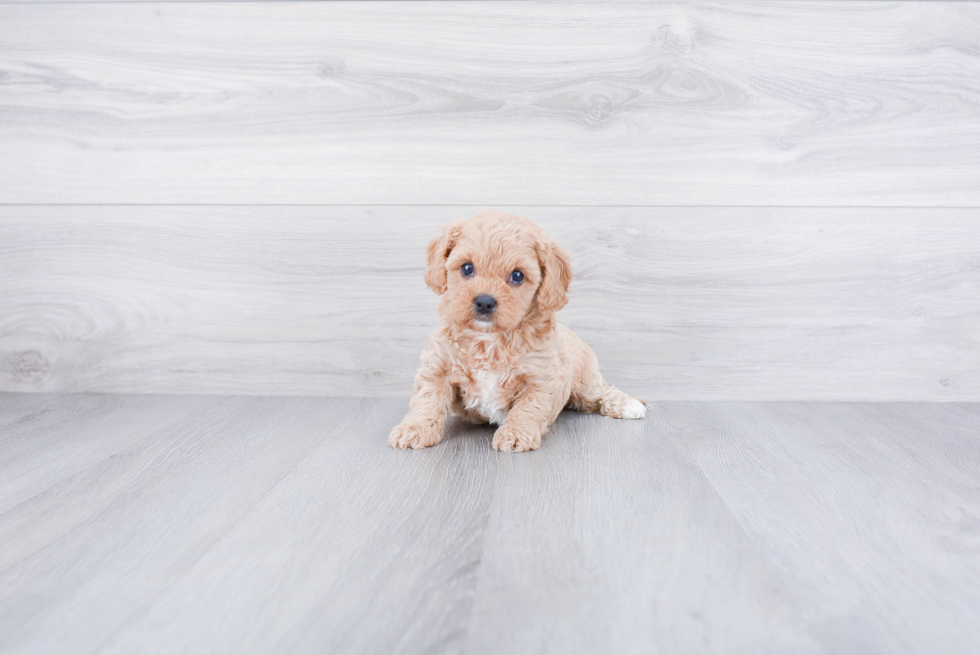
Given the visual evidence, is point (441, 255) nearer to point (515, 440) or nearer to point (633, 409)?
point (515, 440)

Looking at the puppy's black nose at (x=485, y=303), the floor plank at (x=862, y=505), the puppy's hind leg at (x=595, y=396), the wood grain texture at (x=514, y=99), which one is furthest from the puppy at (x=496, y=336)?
the wood grain texture at (x=514, y=99)

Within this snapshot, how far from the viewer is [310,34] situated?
1.73 meters

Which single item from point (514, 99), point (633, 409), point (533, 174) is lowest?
point (633, 409)

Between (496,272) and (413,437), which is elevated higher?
(496,272)

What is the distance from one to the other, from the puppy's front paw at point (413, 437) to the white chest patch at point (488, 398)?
123 millimetres

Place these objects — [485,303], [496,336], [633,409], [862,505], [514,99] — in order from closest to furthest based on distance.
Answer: [862,505]
[485,303]
[496,336]
[633,409]
[514,99]

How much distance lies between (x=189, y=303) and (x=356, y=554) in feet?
4.11

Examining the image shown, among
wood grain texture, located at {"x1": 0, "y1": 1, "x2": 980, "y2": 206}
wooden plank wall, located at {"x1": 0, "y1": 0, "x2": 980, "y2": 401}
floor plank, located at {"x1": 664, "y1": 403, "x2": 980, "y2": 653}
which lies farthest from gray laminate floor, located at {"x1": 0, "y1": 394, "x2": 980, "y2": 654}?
wood grain texture, located at {"x1": 0, "y1": 1, "x2": 980, "y2": 206}

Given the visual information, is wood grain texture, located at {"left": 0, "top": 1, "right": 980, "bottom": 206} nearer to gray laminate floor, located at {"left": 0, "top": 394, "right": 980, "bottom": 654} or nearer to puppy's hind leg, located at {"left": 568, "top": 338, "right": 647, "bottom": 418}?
puppy's hind leg, located at {"left": 568, "top": 338, "right": 647, "bottom": 418}

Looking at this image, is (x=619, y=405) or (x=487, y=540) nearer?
(x=487, y=540)

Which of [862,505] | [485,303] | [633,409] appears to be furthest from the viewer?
[633,409]

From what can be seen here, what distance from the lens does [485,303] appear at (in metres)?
1.25

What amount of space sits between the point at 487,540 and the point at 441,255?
637 mm

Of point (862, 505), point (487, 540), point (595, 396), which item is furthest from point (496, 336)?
point (862, 505)
